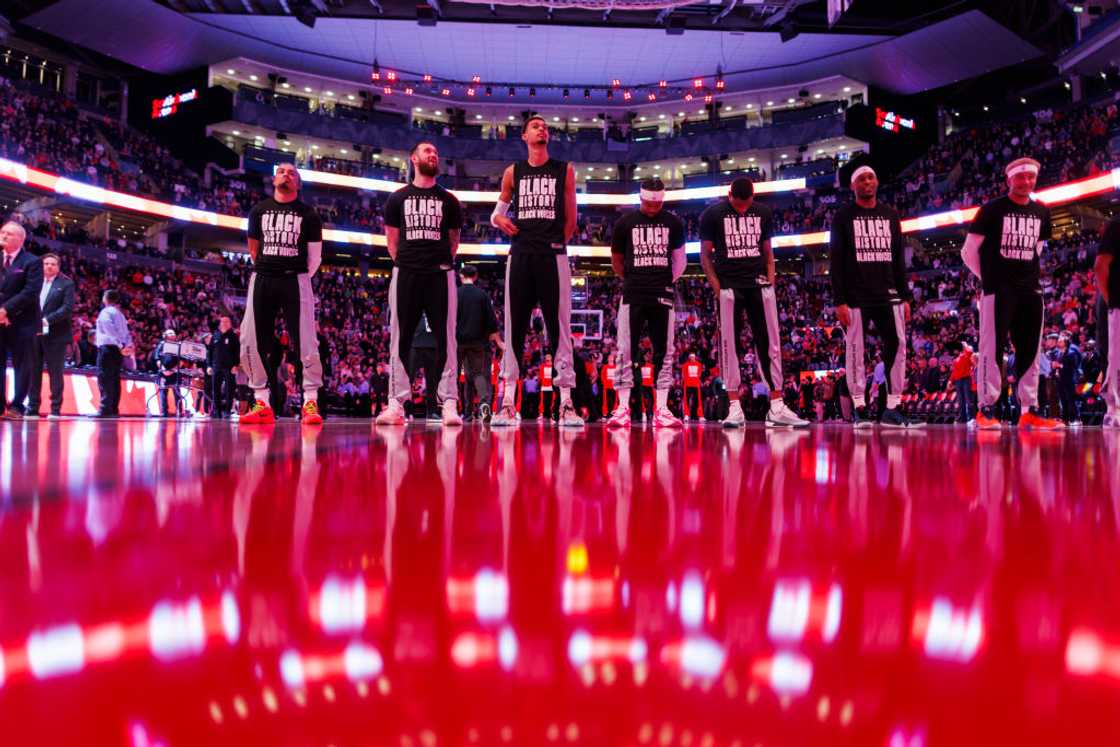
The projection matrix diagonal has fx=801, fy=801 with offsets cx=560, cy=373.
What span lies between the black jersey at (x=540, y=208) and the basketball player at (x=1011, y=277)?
3.19 meters

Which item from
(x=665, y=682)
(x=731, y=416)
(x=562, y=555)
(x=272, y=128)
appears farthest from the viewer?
(x=272, y=128)

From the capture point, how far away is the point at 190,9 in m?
22.0

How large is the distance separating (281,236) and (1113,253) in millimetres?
6769

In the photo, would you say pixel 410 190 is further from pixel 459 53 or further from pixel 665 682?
pixel 459 53

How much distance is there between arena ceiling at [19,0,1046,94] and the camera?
28047 millimetres

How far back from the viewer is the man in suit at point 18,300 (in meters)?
7.93

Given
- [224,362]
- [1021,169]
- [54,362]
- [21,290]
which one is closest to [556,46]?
[224,362]

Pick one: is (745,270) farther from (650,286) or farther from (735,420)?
(735,420)

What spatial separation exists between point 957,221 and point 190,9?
27398 millimetres

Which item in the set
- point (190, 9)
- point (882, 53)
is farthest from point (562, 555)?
point (882, 53)

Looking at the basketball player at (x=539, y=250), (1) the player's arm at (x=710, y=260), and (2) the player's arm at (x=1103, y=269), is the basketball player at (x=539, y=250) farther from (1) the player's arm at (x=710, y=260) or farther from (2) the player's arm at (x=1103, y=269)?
(2) the player's arm at (x=1103, y=269)

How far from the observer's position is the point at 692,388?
53.6ft

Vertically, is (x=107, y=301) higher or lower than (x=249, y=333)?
higher

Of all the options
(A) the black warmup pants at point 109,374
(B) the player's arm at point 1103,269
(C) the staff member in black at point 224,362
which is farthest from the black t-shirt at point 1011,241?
(A) the black warmup pants at point 109,374
